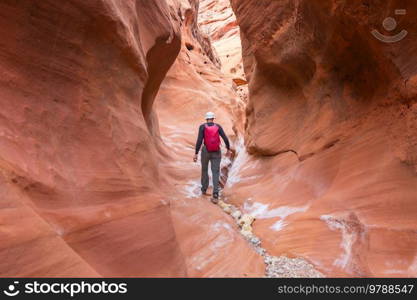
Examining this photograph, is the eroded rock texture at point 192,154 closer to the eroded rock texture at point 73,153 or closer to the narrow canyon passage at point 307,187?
the narrow canyon passage at point 307,187

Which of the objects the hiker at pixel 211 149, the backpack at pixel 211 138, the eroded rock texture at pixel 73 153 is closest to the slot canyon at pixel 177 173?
the eroded rock texture at pixel 73 153

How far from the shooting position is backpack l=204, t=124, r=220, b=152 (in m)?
5.26

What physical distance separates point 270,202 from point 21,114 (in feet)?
11.5

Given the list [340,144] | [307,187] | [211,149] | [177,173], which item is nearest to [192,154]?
[177,173]

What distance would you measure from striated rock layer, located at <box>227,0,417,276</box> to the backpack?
3.16 feet

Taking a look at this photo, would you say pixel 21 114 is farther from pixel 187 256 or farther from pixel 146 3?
pixel 146 3

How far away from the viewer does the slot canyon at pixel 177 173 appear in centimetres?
227

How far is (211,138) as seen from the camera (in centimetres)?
→ 527

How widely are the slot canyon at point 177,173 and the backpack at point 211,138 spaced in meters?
0.80

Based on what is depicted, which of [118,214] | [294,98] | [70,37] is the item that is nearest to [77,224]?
[118,214]

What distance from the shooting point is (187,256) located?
10.7 ft

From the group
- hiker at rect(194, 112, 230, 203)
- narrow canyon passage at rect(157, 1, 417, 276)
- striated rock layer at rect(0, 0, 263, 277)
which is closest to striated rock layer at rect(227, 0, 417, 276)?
narrow canyon passage at rect(157, 1, 417, 276)

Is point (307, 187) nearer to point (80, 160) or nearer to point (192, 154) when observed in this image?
point (80, 160)

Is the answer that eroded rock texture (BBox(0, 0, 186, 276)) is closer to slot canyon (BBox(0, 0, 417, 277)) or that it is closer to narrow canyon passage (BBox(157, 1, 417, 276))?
slot canyon (BBox(0, 0, 417, 277))
